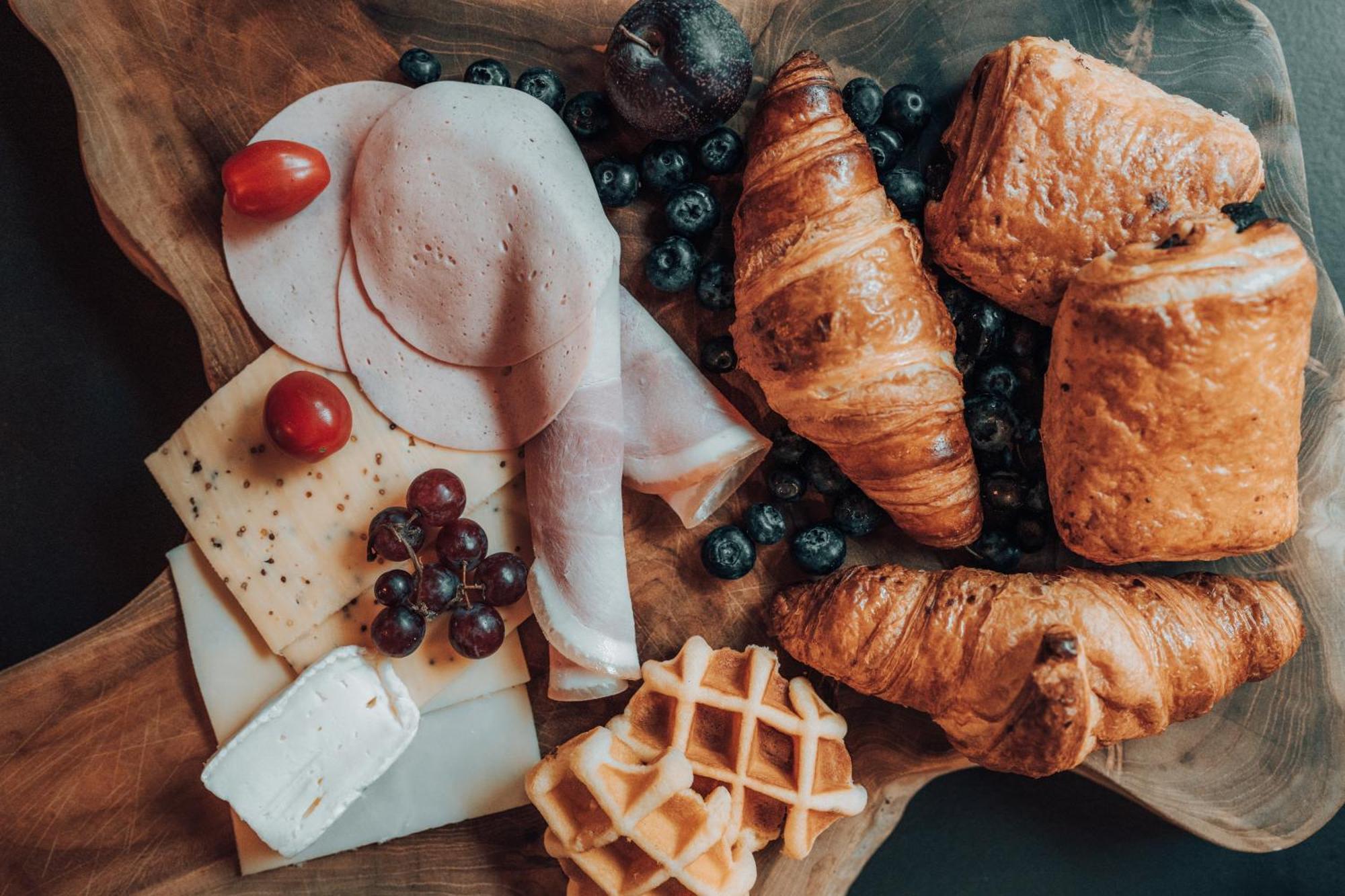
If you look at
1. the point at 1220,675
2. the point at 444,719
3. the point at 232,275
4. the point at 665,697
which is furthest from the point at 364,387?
the point at 1220,675

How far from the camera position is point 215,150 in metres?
1.79

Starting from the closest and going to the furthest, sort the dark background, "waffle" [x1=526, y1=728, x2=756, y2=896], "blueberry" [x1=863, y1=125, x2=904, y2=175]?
"waffle" [x1=526, y1=728, x2=756, y2=896] < "blueberry" [x1=863, y1=125, x2=904, y2=175] < the dark background

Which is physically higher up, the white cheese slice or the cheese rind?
the white cheese slice

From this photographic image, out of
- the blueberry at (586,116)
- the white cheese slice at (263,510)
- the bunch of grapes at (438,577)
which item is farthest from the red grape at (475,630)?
the blueberry at (586,116)

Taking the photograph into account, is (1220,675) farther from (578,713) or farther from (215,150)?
(215,150)

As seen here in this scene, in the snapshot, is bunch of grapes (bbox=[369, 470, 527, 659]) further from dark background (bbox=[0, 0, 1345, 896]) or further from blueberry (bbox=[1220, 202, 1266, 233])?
blueberry (bbox=[1220, 202, 1266, 233])

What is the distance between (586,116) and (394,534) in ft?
3.15

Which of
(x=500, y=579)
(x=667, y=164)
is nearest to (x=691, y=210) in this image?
(x=667, y=164)

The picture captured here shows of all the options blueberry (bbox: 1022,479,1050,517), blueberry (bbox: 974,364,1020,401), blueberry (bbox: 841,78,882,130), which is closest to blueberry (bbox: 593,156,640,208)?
blueberry (bbox: 841,78,882,130)

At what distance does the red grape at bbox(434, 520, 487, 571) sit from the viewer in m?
1.69

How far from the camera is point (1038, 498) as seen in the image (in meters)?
1.75

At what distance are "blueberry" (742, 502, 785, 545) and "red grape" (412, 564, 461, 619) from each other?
0.63m

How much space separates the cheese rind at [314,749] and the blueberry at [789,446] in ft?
3.10

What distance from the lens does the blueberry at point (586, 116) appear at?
69.6 inches
